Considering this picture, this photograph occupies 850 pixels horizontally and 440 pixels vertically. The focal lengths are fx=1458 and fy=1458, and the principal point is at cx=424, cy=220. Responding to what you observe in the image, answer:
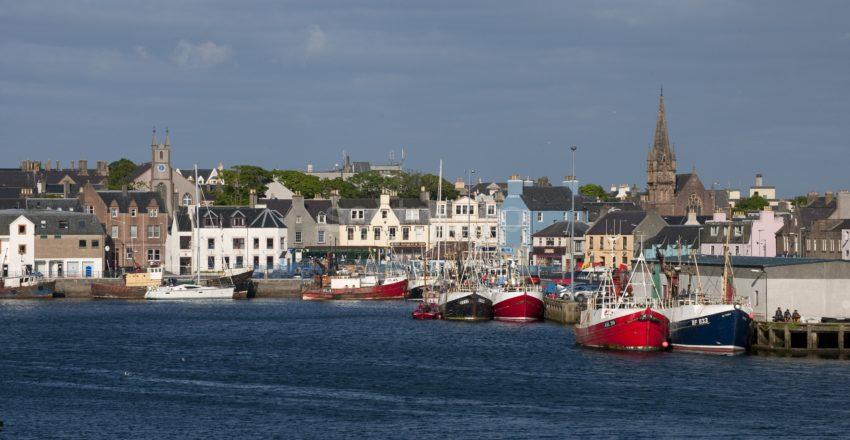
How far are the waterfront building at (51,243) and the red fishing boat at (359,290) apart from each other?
22949 mm

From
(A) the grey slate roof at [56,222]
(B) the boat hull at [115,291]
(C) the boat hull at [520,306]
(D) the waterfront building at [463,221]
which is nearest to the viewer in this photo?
(C) the boat hull at [520,306]

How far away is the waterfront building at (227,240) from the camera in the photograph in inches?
5827

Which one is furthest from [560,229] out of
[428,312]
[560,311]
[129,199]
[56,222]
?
[560,311]

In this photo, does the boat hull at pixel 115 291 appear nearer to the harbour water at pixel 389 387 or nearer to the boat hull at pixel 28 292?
the boat hull at pixel 28 292

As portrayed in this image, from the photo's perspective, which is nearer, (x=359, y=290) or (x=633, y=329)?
(x=633, y=329)

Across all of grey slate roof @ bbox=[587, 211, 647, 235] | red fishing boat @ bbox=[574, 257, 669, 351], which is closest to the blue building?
grey slate roof @ bbox=[587, 211, 647, 235]

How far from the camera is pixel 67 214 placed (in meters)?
141

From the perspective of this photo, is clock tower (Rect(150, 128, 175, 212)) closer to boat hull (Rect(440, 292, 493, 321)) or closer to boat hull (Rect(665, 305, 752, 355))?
boat hull (Rect(440, 292, 493, 321))

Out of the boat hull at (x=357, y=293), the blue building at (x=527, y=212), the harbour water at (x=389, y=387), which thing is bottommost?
the harbour water at (x=389, y=387)

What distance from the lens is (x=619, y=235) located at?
494ft

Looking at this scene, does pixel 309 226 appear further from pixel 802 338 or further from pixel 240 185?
pixel 802 338

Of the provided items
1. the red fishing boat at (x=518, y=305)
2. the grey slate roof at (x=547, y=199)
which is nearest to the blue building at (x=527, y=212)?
the grey slate roof at (x=547, y=199)

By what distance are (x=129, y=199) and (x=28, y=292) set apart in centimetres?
2163

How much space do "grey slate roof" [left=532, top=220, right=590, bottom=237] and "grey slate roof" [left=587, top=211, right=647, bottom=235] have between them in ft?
11.2
